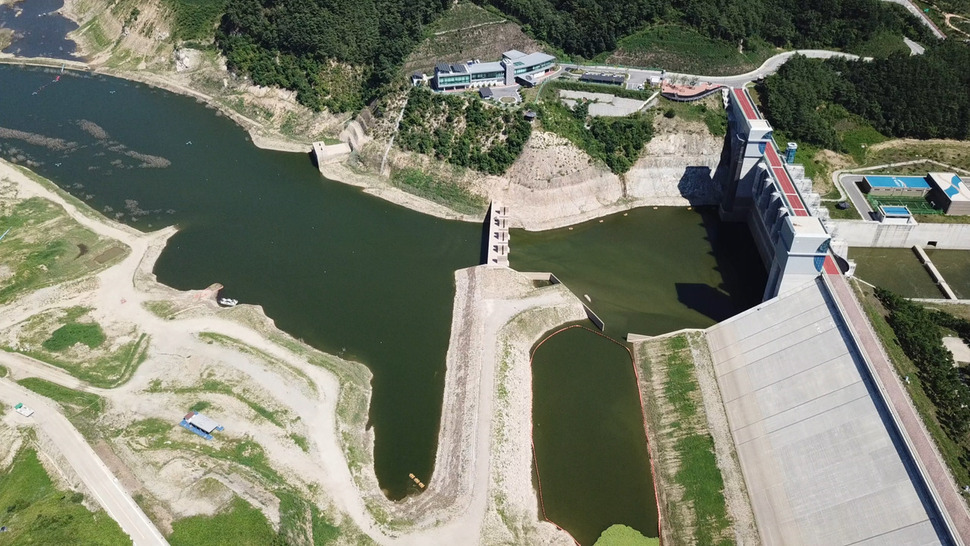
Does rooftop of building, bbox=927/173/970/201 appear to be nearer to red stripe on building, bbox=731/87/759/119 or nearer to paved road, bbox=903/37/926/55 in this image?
red stripe on building, bbox=731/87/759/119

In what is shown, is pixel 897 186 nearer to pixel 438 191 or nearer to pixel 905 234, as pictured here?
pixel 905 234

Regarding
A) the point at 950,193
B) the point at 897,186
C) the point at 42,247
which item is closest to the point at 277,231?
the point at 42,247

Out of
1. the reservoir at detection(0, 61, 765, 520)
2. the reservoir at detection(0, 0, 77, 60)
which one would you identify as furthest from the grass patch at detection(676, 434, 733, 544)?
the reservoir at detection(0, 0, 77, 60)

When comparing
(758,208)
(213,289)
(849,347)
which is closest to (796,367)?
(849,347)

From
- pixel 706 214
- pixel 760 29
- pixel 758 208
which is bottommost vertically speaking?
pixel 706 214

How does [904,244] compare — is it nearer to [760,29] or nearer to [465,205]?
[760,29]

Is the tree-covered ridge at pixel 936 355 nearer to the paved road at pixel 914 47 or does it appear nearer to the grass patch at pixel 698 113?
the grass patch at pixel 698 113
